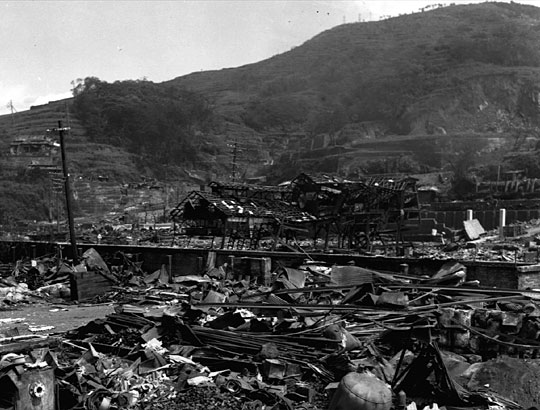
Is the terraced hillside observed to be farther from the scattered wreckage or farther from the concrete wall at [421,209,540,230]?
the scattered wreckage

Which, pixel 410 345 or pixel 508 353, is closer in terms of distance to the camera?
pixel 410 345

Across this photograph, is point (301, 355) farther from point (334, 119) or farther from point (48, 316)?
point (334, 119)

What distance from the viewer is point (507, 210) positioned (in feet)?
141

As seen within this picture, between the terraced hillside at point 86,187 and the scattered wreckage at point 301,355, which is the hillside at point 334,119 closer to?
the terraced hillside at point 86,187

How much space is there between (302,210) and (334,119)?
302 feet

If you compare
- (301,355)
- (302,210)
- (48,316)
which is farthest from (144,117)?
(301,355)

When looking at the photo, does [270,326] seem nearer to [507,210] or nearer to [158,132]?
[507,210]

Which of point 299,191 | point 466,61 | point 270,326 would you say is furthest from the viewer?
point 466,61

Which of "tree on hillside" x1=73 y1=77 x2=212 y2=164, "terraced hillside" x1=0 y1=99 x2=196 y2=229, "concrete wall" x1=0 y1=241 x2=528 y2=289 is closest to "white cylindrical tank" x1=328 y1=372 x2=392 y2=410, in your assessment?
"concrete wall" x1=0 y1=241 x2=528 y2=289

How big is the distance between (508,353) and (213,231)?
20.3 m

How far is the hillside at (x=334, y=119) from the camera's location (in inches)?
3169

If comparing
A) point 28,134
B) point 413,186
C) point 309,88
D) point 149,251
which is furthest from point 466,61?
point 149,251

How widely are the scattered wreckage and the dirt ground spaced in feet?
5.17

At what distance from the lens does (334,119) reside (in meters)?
119
